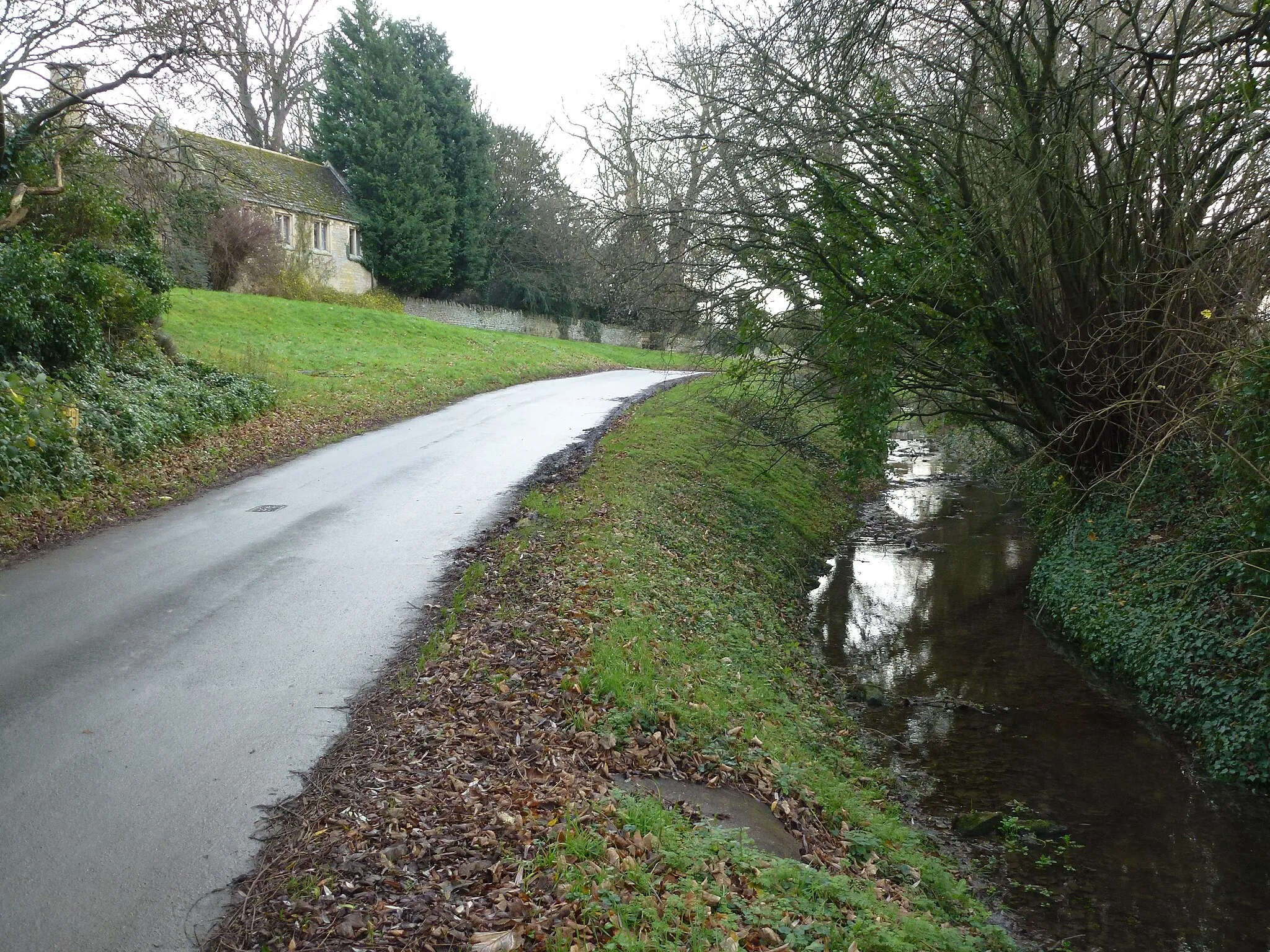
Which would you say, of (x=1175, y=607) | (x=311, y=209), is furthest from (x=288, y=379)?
(x=311, y=209)

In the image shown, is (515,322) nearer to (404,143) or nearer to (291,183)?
(404,143)

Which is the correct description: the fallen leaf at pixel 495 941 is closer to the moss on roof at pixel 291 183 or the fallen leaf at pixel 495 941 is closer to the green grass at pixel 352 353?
the green grass at pixel 352 353

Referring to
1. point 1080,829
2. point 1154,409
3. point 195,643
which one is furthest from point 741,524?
point 195,643

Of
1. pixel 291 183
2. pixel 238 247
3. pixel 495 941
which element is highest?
pixel 291 183

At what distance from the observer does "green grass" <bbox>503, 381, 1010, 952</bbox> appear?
16.1 feet

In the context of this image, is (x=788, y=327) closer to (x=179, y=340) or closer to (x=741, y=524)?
(x=741, y=524)

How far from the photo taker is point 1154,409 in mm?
12547

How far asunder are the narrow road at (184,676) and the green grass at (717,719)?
1840mm

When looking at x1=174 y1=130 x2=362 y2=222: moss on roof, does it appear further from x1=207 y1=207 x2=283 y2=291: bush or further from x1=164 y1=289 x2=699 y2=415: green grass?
x1=164 y1=289 x2=699 y2=415: green grass

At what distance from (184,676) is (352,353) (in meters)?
22.7

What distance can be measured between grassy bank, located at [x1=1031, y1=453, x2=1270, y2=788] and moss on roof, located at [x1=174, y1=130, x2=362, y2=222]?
114 ft

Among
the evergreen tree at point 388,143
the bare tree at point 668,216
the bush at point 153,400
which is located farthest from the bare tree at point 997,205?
the evergreen tree at point 388,143

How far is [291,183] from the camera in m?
42.9

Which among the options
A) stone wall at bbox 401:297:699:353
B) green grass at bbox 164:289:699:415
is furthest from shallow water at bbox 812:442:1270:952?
stone wall at bbox 401:297:699:353
